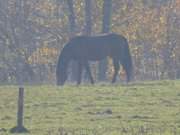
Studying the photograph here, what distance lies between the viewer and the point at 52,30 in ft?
155

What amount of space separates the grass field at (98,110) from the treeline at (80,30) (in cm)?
1865

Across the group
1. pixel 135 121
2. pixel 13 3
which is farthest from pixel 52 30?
pixel 135 121

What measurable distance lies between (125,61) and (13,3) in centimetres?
2156

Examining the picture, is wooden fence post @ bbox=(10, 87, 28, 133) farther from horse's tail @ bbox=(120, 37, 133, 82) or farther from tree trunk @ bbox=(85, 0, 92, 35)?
tree trunk @ bbox=(85, 0, 92, 35)

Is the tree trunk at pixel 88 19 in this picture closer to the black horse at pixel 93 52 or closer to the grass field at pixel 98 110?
the black horse at pixel 93 52

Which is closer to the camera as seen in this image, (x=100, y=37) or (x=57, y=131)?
(x=57, y=131)

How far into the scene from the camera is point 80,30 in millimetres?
48188

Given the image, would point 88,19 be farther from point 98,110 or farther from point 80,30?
point 98,110

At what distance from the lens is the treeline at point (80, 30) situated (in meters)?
44.5

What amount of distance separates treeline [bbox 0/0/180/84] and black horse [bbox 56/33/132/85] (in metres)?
11.8

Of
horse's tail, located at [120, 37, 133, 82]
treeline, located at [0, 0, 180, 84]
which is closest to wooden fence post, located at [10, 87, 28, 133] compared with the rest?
horse's tail, located at [120, 37, 133, 82]

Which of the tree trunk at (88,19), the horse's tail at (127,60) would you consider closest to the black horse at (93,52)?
the horse's tail at (127,60)

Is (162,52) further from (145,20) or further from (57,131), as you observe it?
(57,131)

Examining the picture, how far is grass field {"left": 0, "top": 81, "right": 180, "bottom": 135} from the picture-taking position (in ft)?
48.6
